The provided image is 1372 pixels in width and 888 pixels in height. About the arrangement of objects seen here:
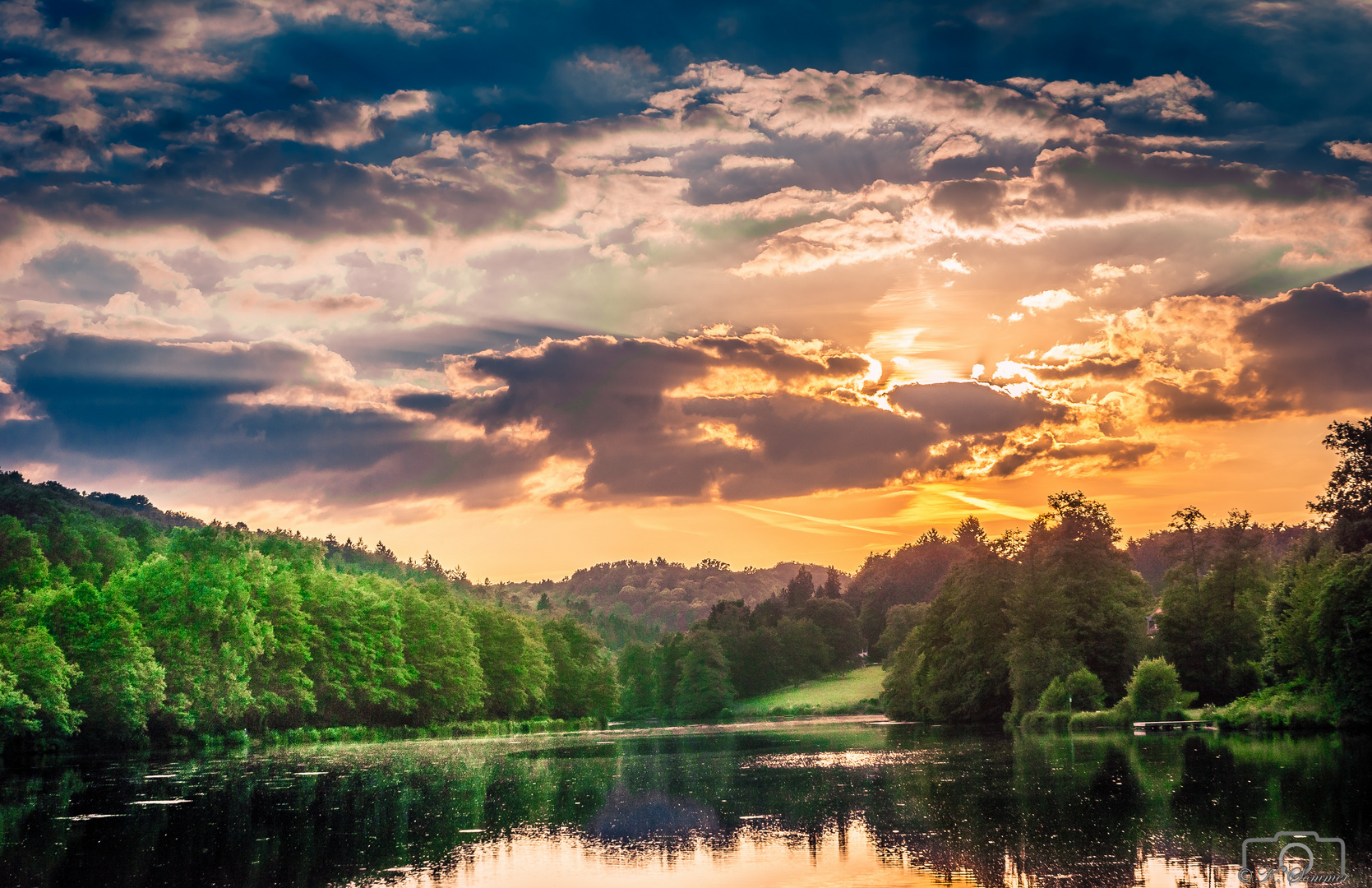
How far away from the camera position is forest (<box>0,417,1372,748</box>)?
6178 cm

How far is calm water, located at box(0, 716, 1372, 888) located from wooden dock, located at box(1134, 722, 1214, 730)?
1280 centimetres

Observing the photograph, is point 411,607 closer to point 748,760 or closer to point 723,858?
point 748,760

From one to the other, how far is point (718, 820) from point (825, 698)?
136395 mm

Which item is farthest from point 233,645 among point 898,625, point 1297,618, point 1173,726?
point 898,625

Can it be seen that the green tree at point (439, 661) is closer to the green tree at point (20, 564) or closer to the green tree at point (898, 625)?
the green tree at point (20, 564)

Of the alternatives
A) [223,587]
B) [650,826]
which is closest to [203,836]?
[650,826]

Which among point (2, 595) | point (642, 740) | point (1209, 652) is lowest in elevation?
point (642, 740)

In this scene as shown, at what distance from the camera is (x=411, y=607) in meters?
129

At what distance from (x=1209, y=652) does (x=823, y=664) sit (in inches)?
4590

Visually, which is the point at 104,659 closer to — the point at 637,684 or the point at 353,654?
the point at 353,654

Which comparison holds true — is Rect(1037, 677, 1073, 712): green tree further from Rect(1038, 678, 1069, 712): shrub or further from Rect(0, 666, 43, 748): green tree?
Rect(0, 666, 43, 748): green tree

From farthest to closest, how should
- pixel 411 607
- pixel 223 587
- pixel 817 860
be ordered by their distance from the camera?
pixel 411 607
pixel 223 587
pixel 817 860

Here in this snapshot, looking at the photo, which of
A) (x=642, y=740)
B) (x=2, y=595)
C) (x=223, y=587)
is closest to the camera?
(x=2, y=595)

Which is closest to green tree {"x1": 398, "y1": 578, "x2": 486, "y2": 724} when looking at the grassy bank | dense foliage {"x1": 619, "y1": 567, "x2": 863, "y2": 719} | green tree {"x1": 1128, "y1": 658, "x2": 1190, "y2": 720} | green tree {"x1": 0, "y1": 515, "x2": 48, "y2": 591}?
green tree {"x1": 0, "y1": 515, "x2": 48, "y2": 591}
